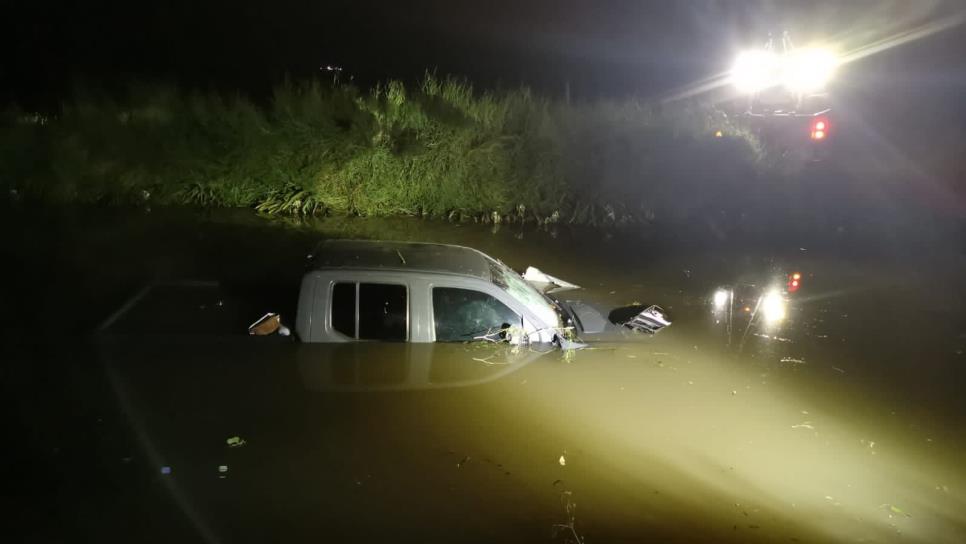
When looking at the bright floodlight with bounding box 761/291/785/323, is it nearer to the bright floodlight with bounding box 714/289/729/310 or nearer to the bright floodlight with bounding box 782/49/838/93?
the bright floodlight with bounding box 714/289/729/310

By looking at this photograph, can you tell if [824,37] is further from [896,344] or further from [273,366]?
[273,366]

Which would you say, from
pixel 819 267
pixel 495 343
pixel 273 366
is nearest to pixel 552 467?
pixel 495 343

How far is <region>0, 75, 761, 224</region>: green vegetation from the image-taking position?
43.7 ft

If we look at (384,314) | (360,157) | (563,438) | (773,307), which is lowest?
(563,438)

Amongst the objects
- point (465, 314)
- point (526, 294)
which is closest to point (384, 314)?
point (465, 314)

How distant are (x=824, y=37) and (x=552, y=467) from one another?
2906cm

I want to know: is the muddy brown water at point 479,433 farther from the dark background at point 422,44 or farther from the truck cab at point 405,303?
the dark background at point 422,44

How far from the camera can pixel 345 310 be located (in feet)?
21.4

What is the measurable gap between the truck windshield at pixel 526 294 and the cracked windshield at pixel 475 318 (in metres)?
0.05

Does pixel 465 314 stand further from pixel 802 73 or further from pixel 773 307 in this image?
pixel 802 73

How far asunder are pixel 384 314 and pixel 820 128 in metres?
13.2

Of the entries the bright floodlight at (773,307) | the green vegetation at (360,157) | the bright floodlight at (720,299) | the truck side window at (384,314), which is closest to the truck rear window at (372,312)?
the truck side window at (384,314)

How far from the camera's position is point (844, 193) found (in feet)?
55.1

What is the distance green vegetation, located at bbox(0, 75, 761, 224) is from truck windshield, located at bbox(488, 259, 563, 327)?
7020 mm
